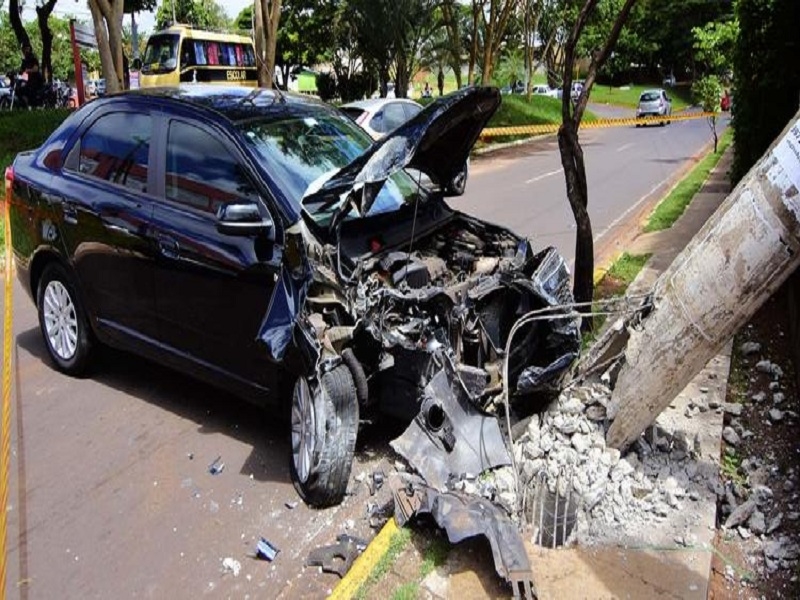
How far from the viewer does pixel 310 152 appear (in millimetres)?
4793

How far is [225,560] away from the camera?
3617 millimetres

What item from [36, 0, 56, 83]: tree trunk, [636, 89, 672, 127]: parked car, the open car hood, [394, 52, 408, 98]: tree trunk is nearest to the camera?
the open car hood

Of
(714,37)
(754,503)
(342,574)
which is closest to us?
(342,574)

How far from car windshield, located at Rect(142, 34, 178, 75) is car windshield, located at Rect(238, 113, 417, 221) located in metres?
21.7

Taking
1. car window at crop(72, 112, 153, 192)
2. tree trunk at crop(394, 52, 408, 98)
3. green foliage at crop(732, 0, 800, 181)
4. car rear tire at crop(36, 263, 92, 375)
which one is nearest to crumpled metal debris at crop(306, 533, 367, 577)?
car window at crop(72, 112, 153, 192)

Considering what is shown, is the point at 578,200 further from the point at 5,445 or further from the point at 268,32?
the point at 268,32

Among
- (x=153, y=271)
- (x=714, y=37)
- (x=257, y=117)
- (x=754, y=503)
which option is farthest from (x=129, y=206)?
(x=714, y=37)

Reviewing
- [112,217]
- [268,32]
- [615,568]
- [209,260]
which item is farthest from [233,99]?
[268,32]

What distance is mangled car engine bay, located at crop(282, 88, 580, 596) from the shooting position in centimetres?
382

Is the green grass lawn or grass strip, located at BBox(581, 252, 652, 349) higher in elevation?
grass strip, located at BBox(581, 252, 652, 349)

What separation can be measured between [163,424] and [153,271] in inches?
39.8

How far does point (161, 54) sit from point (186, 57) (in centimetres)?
90

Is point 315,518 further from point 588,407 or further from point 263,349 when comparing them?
point 588,407

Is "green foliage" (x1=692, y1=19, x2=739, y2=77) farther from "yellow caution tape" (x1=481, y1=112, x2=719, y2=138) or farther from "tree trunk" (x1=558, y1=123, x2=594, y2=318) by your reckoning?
"tree trunk" (x1=558, y1=123, x2=594, y2=318)
